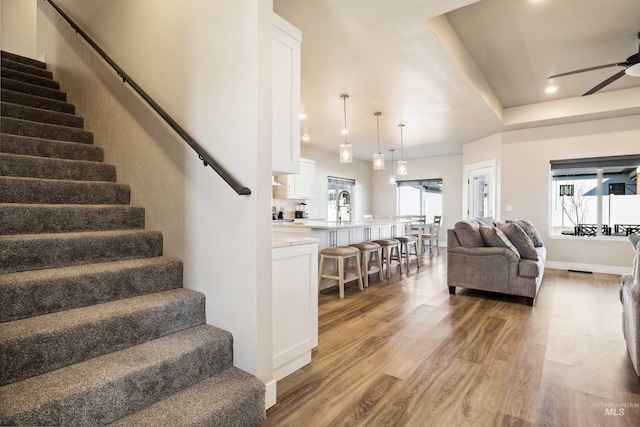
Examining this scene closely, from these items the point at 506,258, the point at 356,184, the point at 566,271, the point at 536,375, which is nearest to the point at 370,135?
the point at 356,184

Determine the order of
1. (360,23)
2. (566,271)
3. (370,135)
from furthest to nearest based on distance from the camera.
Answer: (370,135)
(566,271)
(360,23)

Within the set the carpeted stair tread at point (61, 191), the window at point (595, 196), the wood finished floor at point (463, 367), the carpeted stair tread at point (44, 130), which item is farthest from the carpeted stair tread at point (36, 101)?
the window at point (595, 196)

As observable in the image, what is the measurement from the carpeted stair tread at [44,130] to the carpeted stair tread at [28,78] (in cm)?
106

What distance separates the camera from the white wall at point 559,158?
564cm

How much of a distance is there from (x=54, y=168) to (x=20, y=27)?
4212 millimetres

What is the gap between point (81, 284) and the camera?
1778mm

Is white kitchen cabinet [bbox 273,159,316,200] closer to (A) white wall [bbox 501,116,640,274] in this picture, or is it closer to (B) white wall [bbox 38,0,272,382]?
(A) white wall [bbox 501,116,640,274]

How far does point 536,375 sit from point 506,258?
196 centimetres

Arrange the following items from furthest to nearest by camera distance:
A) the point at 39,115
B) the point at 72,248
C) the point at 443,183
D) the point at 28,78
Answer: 1. the point at 443,183
2. the point at 28,78
3. the point at 39,115
4. the point at 72,248

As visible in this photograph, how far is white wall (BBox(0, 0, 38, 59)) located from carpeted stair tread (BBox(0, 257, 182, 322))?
15.7 ft

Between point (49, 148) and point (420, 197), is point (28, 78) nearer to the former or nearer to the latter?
point (49, 148)

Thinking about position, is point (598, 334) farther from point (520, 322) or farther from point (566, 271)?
point (566, 271)

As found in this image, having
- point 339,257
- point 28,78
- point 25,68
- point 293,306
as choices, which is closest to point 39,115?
point 28,78

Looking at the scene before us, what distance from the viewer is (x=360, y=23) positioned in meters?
2.86
